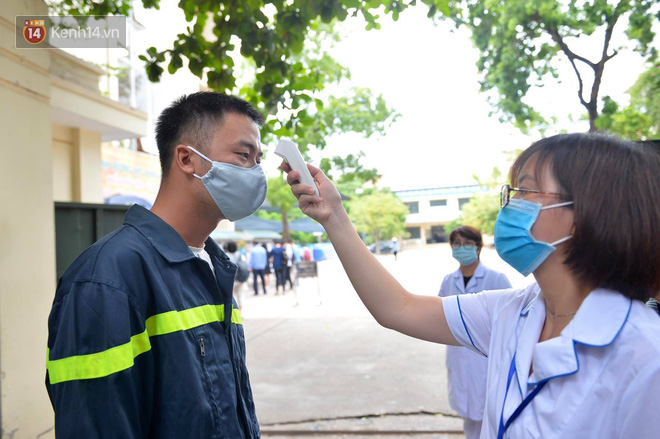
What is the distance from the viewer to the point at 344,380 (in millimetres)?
6262

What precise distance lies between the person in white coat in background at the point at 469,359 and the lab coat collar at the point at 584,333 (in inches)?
89.3

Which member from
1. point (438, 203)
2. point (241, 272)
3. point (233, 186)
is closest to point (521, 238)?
point (233, 186)

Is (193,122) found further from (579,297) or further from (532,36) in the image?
(532,36)

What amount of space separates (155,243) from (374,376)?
5209mm

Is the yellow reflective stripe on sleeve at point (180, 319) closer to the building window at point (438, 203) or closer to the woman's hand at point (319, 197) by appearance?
the woman's hand at point (319, 197)


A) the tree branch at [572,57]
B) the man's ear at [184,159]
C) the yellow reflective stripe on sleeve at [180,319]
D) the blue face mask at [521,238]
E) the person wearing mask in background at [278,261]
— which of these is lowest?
the person wearing mask in background at [278,261]

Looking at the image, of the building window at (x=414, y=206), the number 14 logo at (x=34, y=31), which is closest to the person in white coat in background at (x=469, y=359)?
the number 14 logo at (x=34, y=31)

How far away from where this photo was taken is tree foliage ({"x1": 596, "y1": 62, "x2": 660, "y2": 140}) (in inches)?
328

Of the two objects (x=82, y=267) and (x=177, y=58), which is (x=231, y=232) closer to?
(x=177, y=58)

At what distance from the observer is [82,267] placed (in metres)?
1.50

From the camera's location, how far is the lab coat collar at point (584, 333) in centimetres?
127

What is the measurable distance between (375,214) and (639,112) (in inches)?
1597

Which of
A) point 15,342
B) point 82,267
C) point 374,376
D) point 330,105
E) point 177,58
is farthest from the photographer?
point 330,105

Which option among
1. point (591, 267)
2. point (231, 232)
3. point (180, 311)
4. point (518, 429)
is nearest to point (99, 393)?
point (180, 311)
